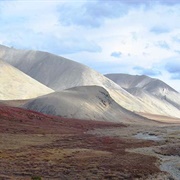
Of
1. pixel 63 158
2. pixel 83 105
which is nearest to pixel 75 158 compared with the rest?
pixel 63 158

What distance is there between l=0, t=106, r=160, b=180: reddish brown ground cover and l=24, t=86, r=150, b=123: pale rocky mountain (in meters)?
68.2

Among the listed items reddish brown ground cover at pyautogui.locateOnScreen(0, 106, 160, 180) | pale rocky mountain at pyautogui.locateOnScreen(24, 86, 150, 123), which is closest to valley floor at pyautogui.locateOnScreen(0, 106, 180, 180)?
reddish brown ground cover at pyautogui.locateOnScreen(0, 106, 160, 180)

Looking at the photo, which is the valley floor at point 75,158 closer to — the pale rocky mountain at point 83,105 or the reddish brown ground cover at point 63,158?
the reddish brown ground cover at point 63,158

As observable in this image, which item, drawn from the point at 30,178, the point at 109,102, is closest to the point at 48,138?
the point at 30,178

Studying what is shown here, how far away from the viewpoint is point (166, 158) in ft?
189

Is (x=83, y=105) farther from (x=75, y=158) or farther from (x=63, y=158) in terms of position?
(x=63, y=158)

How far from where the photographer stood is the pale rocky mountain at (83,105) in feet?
497

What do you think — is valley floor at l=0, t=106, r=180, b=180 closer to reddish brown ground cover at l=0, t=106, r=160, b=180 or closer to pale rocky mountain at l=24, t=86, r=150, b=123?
reddish brown ground cover at l=0, t=106, r=160, b=180

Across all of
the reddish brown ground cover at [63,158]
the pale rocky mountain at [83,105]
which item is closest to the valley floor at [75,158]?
the reddish brown ground cover at [63,158]

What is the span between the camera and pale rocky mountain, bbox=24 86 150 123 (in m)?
151

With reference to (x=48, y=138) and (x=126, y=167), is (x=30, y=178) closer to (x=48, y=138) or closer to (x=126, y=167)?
(x=126, y=167)

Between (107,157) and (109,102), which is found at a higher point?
(109,102)

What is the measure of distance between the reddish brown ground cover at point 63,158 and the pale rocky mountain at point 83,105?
68.2 metres

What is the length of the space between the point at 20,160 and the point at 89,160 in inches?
328
